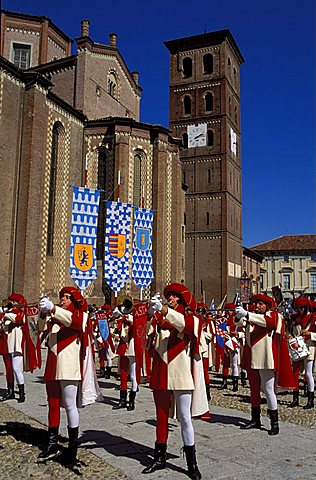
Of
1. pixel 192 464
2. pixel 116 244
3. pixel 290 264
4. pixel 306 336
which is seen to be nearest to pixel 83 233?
pixel 116 244

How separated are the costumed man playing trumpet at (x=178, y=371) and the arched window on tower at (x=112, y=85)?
31.3 metres

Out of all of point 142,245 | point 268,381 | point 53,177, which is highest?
point 53,177

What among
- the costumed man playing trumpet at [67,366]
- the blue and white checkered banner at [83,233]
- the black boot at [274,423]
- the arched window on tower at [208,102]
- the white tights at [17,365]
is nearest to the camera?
the costumed man playing trumpet at [67,366]

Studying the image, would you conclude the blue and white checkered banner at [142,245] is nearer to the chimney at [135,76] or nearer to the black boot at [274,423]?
the black boot at [274,423]

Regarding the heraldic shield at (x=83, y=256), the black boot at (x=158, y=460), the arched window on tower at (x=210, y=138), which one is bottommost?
the black boot at (x=158, y=460)

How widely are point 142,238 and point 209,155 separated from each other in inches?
993

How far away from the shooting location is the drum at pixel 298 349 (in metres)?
8.86

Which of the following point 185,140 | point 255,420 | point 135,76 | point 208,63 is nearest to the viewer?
point 255,420

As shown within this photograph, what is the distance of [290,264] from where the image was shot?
71.7 meters

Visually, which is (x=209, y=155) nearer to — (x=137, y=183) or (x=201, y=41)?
(x=201, y=41)

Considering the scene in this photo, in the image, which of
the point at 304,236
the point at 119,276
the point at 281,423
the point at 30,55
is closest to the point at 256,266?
the point at 304,236

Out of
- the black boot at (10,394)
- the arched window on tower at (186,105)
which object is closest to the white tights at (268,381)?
the black boot at (10,394)

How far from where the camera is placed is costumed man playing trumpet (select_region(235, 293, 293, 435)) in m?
6.91

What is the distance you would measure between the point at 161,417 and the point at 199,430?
79.5 inches
